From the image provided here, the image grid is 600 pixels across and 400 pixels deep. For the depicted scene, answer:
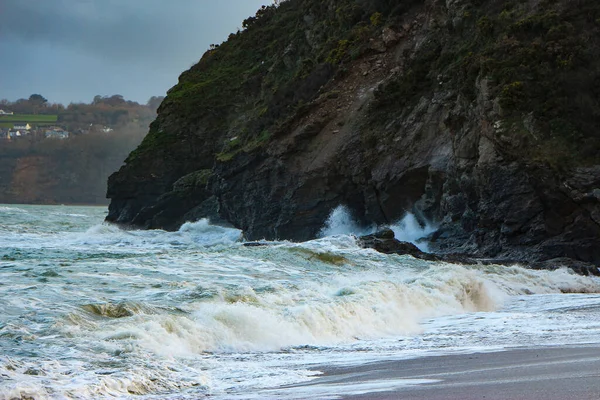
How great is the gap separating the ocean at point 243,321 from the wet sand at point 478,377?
0.33m

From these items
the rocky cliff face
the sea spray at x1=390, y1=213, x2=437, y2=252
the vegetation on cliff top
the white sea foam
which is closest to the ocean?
the rocky cliff face

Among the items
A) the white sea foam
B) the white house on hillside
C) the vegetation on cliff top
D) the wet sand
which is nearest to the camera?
the wet sand

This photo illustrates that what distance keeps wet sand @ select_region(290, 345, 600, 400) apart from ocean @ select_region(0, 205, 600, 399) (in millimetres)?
334

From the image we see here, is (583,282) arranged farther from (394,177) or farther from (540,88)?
(394,177)

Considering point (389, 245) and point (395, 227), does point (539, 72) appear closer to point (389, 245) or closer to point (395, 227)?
point (389, 245)

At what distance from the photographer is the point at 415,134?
36.5m

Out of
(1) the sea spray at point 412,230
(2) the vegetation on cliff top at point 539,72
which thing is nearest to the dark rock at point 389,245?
(1) the sea spray at point 412,230

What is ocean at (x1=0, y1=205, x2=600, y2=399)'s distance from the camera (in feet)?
32.0

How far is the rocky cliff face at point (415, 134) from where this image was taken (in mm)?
28578

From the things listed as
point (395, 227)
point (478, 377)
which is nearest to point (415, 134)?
point (395, 227)

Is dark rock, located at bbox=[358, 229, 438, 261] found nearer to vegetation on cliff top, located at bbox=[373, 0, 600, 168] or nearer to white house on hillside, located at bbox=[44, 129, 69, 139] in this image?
vegetation on cliff top, located at bbox=[373, 0, 600, 168]

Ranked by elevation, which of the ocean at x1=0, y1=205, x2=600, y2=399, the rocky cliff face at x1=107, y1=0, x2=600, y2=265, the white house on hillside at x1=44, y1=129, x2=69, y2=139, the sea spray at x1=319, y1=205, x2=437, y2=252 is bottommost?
the ocean at x1=0, y1=205, x2=600, y2=399

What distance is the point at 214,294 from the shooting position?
16.4 metres

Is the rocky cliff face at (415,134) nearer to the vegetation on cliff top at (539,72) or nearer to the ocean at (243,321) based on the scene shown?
the vegetation on cliff top at (539,72)
